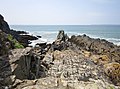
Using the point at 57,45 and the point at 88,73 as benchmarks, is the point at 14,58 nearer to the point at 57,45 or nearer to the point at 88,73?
the point at 88,73

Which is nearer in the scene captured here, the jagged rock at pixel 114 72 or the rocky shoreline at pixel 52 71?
the rocky shoreline at pixel 52 71

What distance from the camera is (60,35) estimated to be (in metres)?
37.6

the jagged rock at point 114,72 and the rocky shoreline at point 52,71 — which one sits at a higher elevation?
the rocky shoreline at point 52,71

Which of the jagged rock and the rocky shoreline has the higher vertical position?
the rocky shoreline

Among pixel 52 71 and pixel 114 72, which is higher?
pixel 52 71

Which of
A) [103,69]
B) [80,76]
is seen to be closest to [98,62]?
[103,69]

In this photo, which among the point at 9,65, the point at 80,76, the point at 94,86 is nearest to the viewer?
the point at 94,86

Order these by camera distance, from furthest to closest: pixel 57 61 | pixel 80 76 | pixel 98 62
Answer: pixel 98 62
pixel 57 61
pixel 80 76

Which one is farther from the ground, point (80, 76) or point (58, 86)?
point (58, 86)

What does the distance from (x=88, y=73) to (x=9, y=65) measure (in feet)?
24.9

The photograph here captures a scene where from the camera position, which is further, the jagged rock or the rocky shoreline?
the jagged rock

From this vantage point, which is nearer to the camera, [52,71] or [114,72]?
[52,71]

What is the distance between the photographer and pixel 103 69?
2312 cm

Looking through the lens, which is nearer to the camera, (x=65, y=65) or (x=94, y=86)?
(x=94, y=86)
